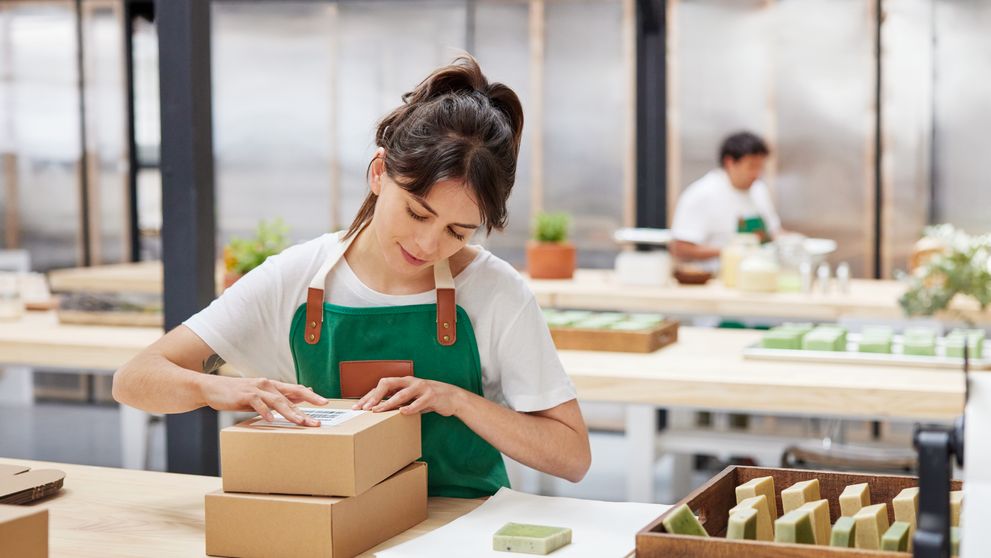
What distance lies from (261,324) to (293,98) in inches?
247

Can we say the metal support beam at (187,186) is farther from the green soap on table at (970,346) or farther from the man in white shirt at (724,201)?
the man in white shirt at (724,201)

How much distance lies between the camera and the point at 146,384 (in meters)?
1.89

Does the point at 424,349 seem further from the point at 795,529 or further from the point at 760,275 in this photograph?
the point at 760,275

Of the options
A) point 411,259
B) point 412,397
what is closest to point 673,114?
point 411,259

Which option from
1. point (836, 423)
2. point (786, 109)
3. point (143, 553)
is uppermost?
point (786, 109)

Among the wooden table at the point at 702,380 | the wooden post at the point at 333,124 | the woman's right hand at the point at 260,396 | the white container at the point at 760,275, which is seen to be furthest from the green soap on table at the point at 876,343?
the wooden post at the point at 333,124

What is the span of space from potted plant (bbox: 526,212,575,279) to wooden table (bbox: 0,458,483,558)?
3381 mm

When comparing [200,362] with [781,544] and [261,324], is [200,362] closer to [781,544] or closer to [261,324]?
[261,324]

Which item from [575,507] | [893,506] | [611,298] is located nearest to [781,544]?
[893,506]

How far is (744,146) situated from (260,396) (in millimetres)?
4828

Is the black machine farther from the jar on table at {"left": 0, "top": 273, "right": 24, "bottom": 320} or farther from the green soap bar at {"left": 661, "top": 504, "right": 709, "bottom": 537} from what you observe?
the jar on table at {"left": 0, "top": 273, "right": 24, "bottom": 320}

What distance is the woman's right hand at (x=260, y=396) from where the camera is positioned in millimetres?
1600

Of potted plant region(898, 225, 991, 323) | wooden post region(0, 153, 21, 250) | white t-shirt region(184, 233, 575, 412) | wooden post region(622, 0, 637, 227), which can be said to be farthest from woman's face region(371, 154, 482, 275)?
wooden post region(0, 153, 21, 250)

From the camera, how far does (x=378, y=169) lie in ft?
6.11
